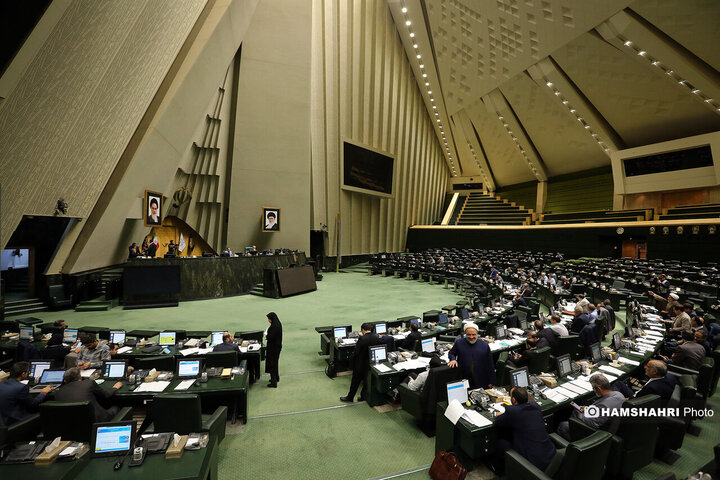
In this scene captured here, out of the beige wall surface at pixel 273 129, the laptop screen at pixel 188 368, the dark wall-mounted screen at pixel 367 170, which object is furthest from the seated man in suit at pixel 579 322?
the dark wall-mounted screen at pixel 367 170

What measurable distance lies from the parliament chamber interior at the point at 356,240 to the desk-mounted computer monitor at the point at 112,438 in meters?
0.02

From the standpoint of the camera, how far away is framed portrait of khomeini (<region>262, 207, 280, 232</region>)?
755 inches

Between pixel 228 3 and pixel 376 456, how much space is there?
54.2 feet

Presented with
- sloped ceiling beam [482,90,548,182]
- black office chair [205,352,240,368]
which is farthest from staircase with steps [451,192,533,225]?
black office chair [205,352,240,368]

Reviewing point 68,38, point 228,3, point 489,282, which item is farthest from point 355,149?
point 68,38

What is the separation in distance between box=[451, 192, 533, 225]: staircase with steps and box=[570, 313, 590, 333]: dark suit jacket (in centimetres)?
2387

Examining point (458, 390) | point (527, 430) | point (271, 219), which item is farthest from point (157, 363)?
point (271, 219)

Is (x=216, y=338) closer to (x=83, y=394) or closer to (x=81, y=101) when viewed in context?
(x=83, y=394)

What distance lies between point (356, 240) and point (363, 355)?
2101cm

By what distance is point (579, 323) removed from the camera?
722 centimetres

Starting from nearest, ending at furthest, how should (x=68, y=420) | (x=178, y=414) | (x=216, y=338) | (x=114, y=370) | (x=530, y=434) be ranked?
(x=530, y=434) < (x=68, y=420) < (x=178, y=414) < (x=114, y=370) < (x=216, y=338)

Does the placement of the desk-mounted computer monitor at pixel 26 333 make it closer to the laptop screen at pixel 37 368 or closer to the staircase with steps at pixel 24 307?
the laptop screen at pixel 37 368

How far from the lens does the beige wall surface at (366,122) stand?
22.5 m

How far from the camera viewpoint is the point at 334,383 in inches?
244
